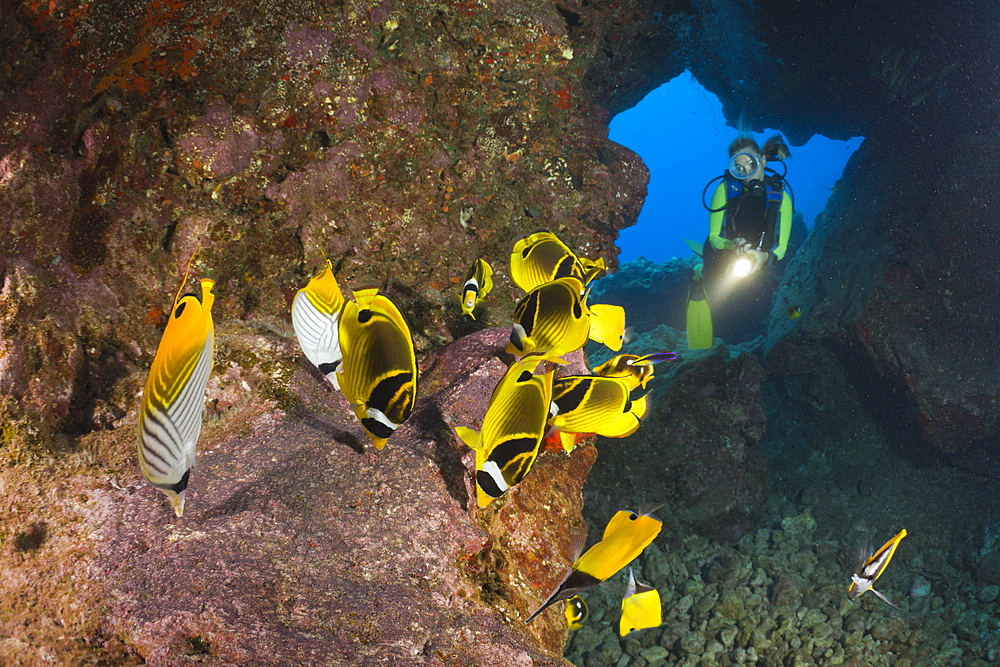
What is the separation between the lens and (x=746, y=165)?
5.54 m

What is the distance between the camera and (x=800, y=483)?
7.51 m

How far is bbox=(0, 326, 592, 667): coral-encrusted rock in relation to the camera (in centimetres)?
143

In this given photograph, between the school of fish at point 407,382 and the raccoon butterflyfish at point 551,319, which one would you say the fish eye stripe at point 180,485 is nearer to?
the school of fish at point 407,382

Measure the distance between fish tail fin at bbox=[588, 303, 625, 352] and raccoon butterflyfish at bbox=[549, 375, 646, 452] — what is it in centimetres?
36

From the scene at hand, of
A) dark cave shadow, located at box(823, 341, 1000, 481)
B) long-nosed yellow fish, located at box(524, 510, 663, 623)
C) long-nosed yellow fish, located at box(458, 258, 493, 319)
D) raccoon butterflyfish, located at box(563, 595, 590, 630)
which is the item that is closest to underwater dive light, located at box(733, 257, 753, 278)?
long-nosed yellow fish, located at box(458, 258, 493, 319)

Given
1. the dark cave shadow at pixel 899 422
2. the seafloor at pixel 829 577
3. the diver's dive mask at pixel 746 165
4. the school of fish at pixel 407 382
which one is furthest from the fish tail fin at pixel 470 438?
the dark cave shadow at pixel 899 422

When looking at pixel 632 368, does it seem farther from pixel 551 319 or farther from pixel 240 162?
pixel 240 162

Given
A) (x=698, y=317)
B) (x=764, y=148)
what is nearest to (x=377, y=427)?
(x=698, y=317)

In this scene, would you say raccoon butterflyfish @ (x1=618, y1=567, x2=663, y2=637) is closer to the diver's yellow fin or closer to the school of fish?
the school of fish

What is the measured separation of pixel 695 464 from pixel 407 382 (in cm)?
584

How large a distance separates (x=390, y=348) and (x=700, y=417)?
604 centimetres

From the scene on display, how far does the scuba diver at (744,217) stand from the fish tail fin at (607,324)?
10.6 ft

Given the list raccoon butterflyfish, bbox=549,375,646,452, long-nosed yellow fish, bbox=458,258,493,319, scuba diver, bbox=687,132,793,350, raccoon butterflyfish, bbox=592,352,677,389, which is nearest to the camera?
raccoon butterflyfish, bbox=549,375,646,452

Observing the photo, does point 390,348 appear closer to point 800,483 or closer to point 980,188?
point 800,483
